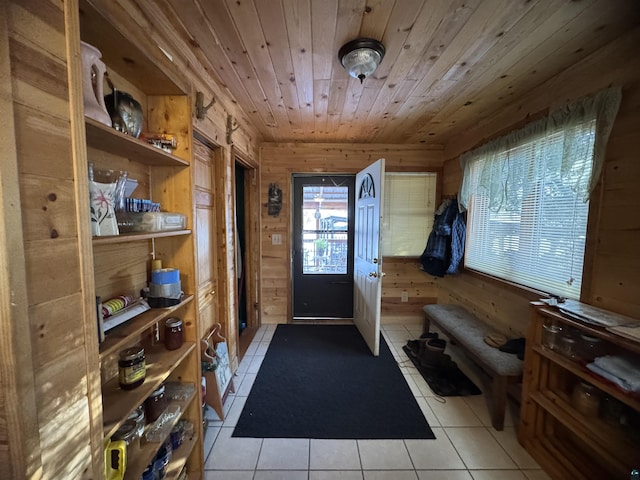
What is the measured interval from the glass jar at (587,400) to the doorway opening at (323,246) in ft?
7.20

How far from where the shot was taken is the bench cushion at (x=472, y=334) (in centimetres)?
167

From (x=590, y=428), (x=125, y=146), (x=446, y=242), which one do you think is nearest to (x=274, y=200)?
(x=446, y=242)

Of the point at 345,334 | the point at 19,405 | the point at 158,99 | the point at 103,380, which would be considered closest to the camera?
A: the point at 19,405

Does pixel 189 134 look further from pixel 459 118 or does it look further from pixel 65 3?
pixel 459 118

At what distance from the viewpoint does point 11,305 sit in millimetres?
499

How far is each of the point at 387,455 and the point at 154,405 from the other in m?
1.30

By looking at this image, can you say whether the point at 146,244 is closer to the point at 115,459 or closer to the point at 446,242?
the point at 115,459

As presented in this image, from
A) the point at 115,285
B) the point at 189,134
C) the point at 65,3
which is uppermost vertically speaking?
the point at 65,3

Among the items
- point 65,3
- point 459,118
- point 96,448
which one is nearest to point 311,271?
point 459,118

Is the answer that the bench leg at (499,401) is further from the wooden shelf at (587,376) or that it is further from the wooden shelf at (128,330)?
the wooden shelf at (128,330)

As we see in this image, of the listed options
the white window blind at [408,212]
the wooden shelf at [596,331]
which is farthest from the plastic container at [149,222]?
the white window blind at [408,212]

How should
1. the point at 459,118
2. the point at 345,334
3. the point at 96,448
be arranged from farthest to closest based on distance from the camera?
the point at 345,334, the point at 459,118, the point at 96,448

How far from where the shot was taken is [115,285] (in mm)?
1036

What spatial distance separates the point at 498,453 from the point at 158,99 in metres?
2.66
